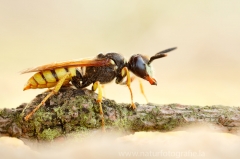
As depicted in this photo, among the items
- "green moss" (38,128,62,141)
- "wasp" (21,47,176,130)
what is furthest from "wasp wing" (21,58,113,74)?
"green moss" (38,128,62,141)

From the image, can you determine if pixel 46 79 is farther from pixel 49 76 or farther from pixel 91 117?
pixel 91 117

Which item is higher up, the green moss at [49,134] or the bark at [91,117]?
the bark at [91,117]

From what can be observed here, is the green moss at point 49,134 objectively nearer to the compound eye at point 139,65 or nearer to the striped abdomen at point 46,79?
the striped abdomen at point 46,79

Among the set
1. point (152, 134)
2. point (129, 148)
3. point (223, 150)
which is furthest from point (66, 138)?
point (223, 150)

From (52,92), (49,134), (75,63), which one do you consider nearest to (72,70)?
(75,63)

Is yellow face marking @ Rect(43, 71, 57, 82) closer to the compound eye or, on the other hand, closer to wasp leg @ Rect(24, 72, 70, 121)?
wasp leg @ Rect(24, 72, 70, 121)

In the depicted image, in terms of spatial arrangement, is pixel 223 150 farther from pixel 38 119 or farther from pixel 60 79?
pixel 60 79

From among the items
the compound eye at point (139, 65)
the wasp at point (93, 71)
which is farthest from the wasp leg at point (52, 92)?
the compound eye at point (139, 65)
